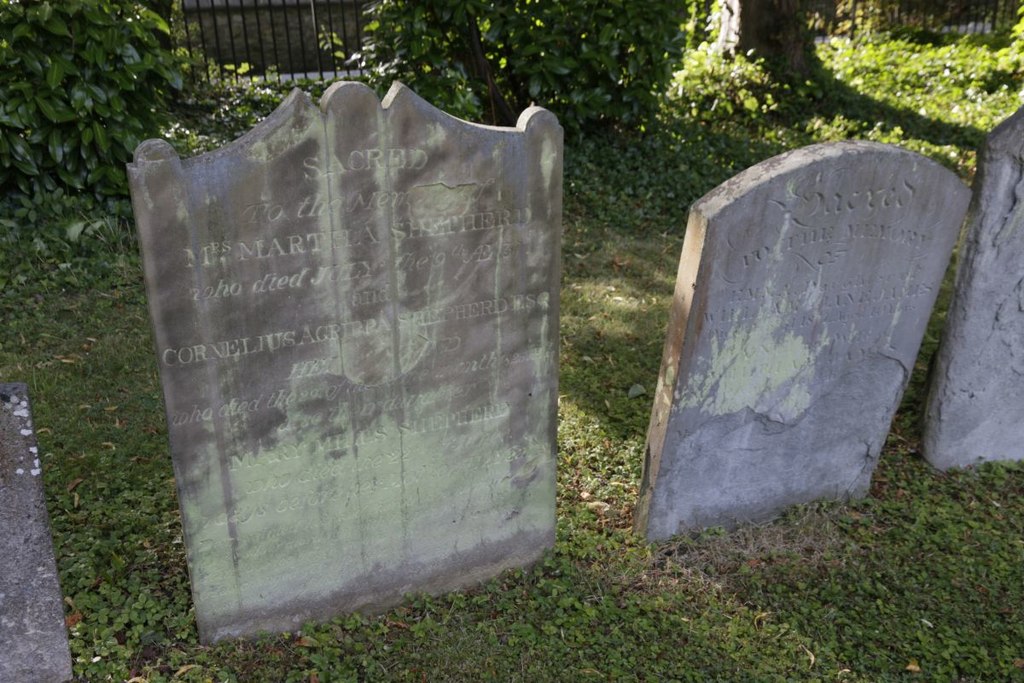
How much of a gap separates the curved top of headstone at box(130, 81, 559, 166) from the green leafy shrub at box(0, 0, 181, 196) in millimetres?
3820

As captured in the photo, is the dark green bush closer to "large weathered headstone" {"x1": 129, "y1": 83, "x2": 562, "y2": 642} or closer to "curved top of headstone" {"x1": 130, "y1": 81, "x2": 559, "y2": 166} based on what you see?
"large weathered headstone" {"x1": 129, "y1": 83, "x2": 562, "y2": 642}

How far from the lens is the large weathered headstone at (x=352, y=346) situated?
304cm

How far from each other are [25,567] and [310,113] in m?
1.74

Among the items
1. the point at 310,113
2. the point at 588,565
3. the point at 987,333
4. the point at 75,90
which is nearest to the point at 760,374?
the point at 588,565

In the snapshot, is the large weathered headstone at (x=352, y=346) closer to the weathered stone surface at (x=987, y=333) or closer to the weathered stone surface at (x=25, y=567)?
the weathered stone surface at (x=25, y=567)

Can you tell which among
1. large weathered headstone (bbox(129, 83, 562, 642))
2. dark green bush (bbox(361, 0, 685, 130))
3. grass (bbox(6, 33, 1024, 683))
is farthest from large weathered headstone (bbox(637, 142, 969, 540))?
dark green bush (bbox(361, 0, 685, 130))

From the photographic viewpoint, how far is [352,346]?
3.41 meters

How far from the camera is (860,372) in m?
4.39

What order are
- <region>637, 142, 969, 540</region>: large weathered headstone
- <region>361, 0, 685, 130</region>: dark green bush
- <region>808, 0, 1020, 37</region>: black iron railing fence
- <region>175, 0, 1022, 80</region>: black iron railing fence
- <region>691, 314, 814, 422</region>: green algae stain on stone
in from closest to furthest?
<region>637, 142, 969, 540</region>: large weathered headstone
<region>691, 314, 814, 422</region>: green algae stain on stone
<region>361, 0, 685, 130</region>: dark green bush
<region>175, 0, 1022, 80</region>: black iron railing fence
<region>808, 0, 1020, 37</region>: black iron railing fence

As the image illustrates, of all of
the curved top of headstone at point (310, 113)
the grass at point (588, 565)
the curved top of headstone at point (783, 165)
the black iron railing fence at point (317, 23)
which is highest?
the curved top of headstone at point (310, 113)

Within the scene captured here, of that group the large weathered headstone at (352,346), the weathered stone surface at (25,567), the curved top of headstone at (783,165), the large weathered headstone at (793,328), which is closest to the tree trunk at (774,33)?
the large weathered headstone at (793,328)

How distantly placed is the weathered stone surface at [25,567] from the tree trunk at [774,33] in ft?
30.6

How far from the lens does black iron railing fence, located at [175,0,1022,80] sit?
466 inches

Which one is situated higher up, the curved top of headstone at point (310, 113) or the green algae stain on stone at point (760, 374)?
the curved top of headstone at point (310, 113)
